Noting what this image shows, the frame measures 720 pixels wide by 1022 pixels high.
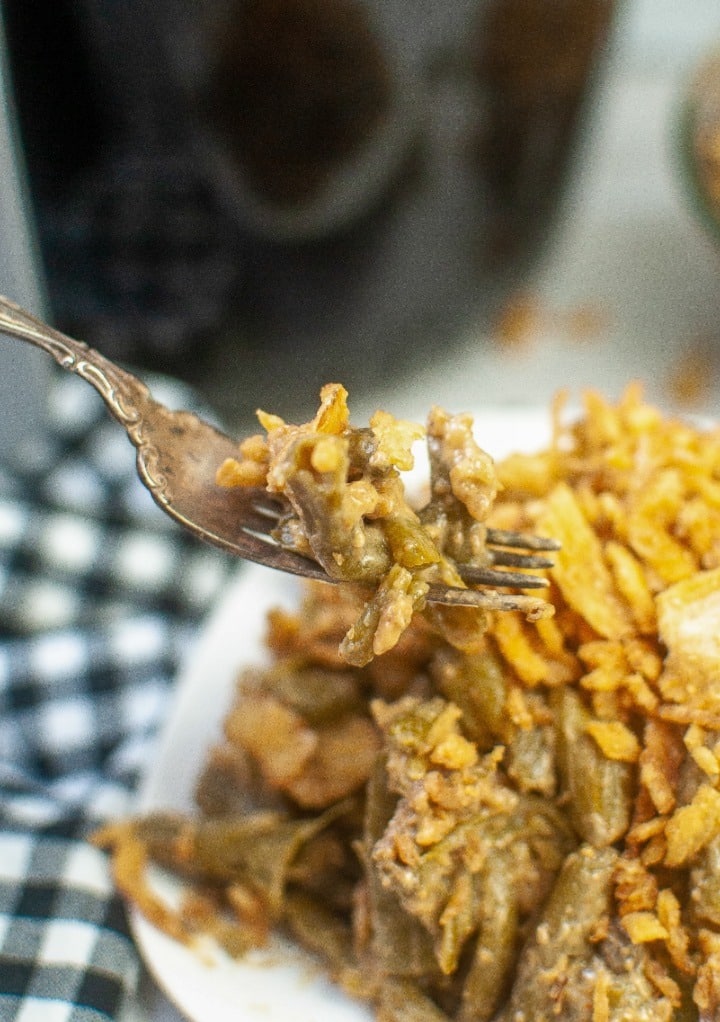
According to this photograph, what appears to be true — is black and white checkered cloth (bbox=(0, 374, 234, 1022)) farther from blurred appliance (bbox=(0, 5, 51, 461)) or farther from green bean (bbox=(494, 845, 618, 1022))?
green bean (bbox=(494, 845, 618, 1022))

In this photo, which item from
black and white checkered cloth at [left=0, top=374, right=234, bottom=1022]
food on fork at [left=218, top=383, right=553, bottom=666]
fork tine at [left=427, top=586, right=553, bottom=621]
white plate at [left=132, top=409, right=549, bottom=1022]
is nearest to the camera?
food on fork at [left=218, top=383, right=553, bottom=666]

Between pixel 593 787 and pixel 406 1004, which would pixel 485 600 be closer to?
pixel 593 787

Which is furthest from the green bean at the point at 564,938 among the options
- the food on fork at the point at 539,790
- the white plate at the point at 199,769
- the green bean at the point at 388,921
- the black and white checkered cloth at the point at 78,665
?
the black and white checkered cloth at the point at 78,665

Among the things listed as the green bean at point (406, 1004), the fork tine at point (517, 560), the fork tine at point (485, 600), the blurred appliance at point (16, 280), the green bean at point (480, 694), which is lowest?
the green bean at point (406, 1004)

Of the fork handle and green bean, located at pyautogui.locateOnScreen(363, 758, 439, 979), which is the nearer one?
the fork handle

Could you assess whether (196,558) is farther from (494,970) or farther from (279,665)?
(494,970)

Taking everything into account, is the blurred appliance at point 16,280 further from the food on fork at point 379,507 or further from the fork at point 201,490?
the food on fork at point 379,507

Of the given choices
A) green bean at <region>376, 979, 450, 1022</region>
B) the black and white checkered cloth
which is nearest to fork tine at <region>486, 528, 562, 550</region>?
green bean at <region>376, 979, 450, 1022</region>
